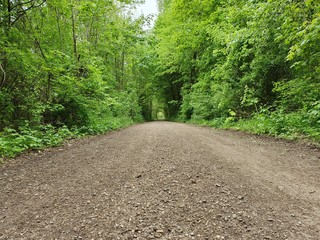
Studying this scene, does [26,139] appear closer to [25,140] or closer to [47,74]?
[25,140]

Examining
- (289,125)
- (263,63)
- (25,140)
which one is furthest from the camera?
(263,63)

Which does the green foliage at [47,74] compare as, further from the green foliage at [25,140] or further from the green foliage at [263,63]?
the green foliage at [263,63]

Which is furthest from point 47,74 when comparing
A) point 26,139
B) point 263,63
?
point 263,63

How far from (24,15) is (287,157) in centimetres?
818

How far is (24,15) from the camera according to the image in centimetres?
574

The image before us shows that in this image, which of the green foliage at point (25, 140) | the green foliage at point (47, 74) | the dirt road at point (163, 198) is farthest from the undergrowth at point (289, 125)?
the green foliage at point (25, 140)

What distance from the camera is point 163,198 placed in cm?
194

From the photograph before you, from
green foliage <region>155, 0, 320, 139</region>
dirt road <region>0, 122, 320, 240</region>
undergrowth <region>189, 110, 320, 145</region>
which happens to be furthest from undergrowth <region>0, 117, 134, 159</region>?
undergrowth <region>189, 110, 320, 145</region>

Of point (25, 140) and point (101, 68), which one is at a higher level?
point (101, 68)

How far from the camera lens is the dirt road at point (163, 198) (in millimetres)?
1488

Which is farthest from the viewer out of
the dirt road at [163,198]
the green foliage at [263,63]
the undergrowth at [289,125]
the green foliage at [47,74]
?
the green foliage at [47,74]

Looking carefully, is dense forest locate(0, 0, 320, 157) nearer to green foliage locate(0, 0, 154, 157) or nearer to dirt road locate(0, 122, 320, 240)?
green foliage locate(0, 0, 154, 157)

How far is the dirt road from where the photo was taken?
149 centimetres

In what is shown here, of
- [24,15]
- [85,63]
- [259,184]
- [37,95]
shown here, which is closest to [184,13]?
[85,63]
